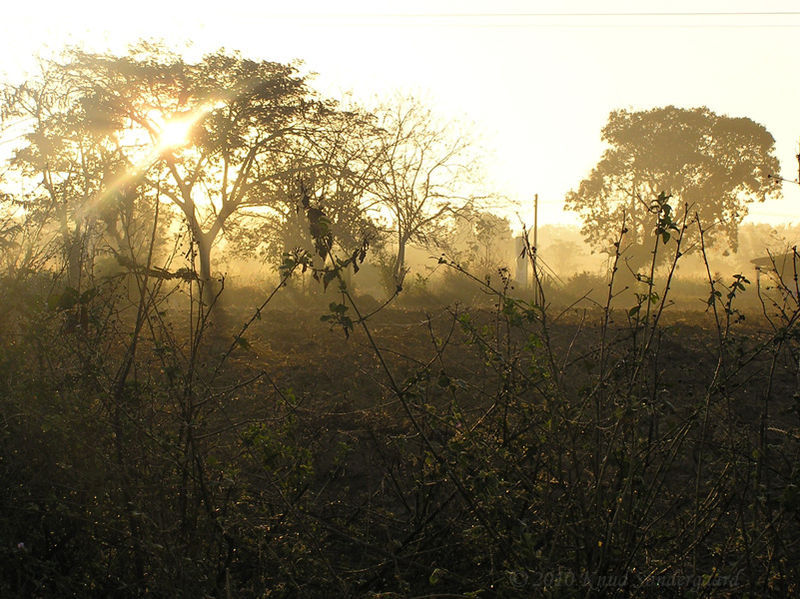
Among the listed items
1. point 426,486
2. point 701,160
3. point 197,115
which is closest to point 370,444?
point 426,486

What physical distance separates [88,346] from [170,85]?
1387cm

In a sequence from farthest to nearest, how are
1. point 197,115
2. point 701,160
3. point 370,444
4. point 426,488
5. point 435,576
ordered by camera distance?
point 701,160 < point 197,115 < point 370,444 < point 426,488 < point 435,576

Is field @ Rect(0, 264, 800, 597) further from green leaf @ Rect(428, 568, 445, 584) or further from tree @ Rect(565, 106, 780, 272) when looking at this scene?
tree @ Rect(565, 106, 780, 272)

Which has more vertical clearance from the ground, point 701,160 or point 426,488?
point 701,160

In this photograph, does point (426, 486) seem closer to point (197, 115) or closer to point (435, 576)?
point (435, 576)

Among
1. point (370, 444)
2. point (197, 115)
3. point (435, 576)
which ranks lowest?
point (370, 444)

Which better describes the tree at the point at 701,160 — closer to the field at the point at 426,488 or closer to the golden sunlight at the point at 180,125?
the golden sunlight at the point at 180,125

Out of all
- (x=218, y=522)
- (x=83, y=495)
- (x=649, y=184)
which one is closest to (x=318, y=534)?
(x=218, y=522)

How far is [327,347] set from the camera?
375 inches

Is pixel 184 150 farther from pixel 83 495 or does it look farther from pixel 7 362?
pixel 83 495

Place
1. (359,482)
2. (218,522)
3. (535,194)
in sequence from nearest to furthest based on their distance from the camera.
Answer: (218,522)
(359,482)
(535,194)

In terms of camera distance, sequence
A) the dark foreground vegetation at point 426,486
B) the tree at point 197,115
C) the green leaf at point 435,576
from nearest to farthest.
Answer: the green leaf at point 435,576, the dark foreground vegetation at point 426,486, the tree at point 197,115

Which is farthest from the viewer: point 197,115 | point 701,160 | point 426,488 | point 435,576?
point 701,160

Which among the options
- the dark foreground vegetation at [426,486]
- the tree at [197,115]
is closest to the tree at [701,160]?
the tree at [197,115]
